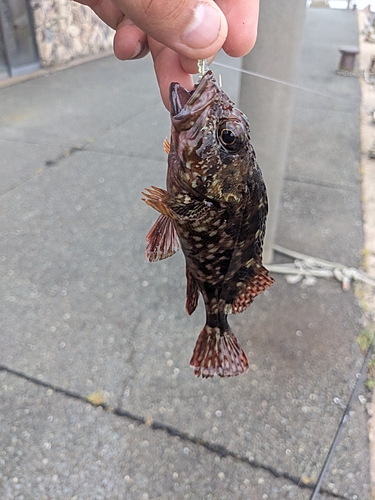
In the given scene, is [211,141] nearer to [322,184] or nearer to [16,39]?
[322,184]

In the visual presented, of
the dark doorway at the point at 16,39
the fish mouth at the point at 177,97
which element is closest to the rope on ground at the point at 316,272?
the fish mouth at the point at 177,97

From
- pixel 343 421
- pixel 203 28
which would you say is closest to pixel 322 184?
pixel 343 421

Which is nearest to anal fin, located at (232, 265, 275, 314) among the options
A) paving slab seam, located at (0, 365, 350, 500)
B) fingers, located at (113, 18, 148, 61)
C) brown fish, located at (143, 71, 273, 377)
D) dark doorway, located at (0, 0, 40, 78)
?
brown fish, located at (143, 71, 273, 377)

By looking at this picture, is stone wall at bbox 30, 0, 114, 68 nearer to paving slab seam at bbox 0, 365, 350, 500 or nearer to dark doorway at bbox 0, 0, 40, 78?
dark doorway at bbox 0, 0, 40, 78

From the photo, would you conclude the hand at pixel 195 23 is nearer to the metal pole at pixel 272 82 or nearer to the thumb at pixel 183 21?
the thumb at pixel 183 21

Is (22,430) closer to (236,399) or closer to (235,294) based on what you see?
(236,399)

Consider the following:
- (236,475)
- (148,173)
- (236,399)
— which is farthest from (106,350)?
(148,173)
